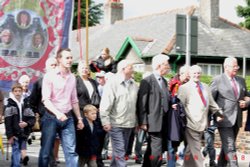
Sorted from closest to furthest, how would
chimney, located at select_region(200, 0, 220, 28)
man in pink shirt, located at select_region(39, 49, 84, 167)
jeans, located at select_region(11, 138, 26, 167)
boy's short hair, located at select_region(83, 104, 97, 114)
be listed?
man in pink shirt, located at select_region(39, 49, 84, 167), boy's short hair, located at select_region(83, 104, 97, 114), jeans, located at select_region(11, 138, 26, 167), chimney, located at select_region(200, 0, 220, 28)

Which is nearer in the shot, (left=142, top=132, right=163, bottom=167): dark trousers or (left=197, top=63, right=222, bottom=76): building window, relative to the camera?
(left=142, top=132, right=163, bottom=167): dark trousers

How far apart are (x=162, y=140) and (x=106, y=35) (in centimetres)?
3926

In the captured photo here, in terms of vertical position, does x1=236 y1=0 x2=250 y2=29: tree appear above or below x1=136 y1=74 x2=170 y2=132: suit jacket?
above

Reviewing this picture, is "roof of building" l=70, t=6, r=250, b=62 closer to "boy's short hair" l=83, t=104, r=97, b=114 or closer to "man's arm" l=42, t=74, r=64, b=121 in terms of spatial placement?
"boy's short hair" l=83, t=104, r=97, b=114

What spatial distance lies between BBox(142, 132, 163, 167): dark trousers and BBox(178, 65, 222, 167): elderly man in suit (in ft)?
2.15

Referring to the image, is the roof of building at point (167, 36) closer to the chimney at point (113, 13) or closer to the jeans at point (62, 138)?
the chimney at point (113, 13)

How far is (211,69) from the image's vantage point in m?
37.5

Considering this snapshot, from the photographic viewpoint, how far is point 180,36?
563 inches

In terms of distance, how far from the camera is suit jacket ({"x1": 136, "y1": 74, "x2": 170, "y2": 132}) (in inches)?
364

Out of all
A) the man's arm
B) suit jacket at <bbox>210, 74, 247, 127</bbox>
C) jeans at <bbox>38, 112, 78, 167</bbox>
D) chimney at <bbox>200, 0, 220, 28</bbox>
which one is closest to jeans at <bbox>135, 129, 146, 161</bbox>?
suit jacket at <bbox>210, 74, 247, 127</bbox>

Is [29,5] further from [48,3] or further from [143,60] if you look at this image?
[143,60]

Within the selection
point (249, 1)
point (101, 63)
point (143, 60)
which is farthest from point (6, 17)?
point (249, 1)

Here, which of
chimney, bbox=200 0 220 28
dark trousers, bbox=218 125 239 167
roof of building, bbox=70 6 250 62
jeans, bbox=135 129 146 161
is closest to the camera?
dark trousers, bbox=218 125 239 167

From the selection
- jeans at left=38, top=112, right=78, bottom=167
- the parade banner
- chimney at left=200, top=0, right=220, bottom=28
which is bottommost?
jeans at left=38, top=112, right=78, bottom=167
